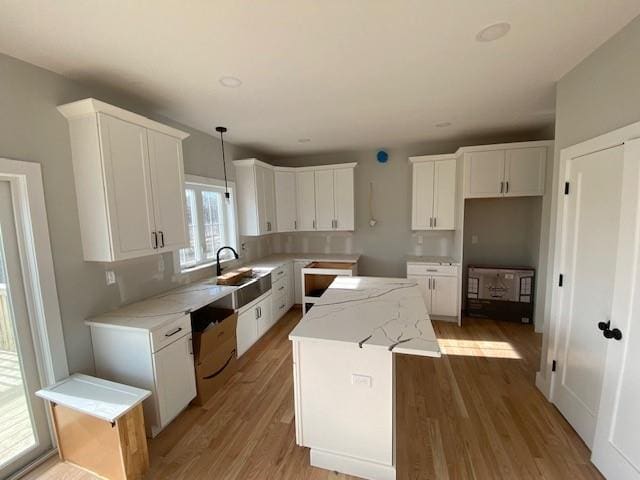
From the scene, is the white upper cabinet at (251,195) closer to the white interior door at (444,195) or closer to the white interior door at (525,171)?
the white interior door at (444,195)

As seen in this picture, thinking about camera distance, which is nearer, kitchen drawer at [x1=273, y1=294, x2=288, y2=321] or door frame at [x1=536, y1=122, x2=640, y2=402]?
door frame at [x1=536, y1=122, x2=640, y2=402]

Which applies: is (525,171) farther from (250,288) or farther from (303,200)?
(250,288)

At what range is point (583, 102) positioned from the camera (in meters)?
1.90

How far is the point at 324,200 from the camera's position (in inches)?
177

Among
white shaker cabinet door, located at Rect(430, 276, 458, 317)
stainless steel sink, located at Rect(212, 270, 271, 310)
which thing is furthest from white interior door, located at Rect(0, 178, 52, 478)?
white shaker cabinet door, located at Rect(430, 276, 458, 317)

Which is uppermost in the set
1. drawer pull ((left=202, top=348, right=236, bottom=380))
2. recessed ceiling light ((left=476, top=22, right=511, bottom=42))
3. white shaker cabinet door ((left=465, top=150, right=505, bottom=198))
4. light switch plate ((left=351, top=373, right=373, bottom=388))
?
recessed ceiling light ((left=476, top=22, right=511, bottom=42))

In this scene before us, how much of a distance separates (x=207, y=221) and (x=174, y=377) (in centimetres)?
197

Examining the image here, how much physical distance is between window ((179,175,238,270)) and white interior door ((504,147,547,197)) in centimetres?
370

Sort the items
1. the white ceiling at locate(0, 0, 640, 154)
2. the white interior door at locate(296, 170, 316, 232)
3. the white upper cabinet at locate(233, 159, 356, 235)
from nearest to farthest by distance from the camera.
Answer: the white ceiling at locate(0, 0, 640, 154) < the white upper cabinet at locate(233, 159, 356, 235) < the white interior door at locate(296, 170, 316, 232)

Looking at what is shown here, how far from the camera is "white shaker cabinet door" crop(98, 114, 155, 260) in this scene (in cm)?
192

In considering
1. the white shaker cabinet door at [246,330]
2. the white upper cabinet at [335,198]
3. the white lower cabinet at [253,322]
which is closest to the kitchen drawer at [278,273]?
the white lower cabinet at [253,322]

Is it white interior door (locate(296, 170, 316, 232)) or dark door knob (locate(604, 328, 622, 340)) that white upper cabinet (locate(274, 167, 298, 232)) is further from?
dark door knob (locate(604, 328, 622, 340))

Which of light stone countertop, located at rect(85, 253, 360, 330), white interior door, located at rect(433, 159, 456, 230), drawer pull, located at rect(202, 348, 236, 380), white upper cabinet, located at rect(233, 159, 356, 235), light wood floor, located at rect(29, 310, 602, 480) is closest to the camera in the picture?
light wood floor, located at rect(29, 310, 602, 480)

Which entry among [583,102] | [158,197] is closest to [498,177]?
[583,102]
